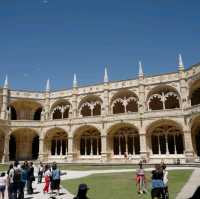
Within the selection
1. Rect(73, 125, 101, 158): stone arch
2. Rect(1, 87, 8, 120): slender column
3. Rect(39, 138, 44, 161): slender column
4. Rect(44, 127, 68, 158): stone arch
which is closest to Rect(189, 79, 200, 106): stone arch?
Rect(73, 125, 101, 158): stone arch

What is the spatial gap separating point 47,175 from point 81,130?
2617 centimetres

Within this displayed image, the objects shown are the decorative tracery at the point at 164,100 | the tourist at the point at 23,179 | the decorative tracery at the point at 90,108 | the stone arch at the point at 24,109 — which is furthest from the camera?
the stone arch at the point at 24,109

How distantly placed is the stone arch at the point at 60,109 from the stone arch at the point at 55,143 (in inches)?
118

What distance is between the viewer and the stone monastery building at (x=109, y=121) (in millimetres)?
32844

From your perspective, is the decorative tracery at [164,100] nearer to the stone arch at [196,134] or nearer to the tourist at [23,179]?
the stone arch at [196,134]

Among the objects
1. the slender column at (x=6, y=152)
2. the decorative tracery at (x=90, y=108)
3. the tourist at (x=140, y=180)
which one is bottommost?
the tourist at (x=140, y=180)

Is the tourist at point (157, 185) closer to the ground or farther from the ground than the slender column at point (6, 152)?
closer to the ground

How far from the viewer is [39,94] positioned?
Result: 4419 cm

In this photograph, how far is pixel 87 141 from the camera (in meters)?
39.6

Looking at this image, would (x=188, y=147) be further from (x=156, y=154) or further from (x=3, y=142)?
(x=3, y=142)

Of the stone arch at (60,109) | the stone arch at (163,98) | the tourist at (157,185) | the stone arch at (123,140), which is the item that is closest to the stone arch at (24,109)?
the stone arch at (60,109)

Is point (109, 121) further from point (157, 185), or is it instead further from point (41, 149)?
point (157, 185)

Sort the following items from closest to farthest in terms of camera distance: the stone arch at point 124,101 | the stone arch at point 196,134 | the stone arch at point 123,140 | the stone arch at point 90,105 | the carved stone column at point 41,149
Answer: the stone arch at point 196,134 → the stone arch at point 123,140 → the stone arch at point 124,101 → the carved stone column at point 41,149 → the stone arch at point 90,105

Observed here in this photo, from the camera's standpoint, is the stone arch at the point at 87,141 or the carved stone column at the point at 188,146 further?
the stone arch at the point at 87,141
